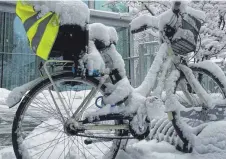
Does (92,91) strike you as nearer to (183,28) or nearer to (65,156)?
(65,156)

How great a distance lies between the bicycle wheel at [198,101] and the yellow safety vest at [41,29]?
4.36 feet

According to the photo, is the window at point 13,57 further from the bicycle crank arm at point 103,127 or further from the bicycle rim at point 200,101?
the bicycle crank arm at point 103,127

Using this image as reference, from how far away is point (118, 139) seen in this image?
8.24 feet

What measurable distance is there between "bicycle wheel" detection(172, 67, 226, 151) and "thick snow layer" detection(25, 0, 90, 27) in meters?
1.18

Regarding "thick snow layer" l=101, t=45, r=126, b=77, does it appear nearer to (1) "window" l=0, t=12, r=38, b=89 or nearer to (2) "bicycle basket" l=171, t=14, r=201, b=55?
(2) "bicycle basket" l=171, t=14, r=201, b=55

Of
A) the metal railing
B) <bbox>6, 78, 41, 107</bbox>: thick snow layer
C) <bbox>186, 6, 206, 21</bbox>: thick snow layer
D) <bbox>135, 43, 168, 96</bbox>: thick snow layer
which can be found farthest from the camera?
the metal railing

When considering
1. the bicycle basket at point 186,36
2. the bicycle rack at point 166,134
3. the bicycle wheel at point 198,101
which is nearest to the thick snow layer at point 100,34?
the bicycle basket at point 186,36

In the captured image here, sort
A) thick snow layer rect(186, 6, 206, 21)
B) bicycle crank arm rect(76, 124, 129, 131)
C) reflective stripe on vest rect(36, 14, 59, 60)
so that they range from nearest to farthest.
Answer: reflective stripe on vest rect(36, 14, 59, 60) < bicycle crank arm rect(76, 124, 129, 131) < thick snow layer rect(186, 6, 206, 21)

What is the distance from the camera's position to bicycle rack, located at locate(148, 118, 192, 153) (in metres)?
2.77

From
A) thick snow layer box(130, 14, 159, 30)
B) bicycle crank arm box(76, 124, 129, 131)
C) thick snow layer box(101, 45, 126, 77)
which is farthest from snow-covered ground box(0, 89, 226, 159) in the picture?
thick snow layer box(130, 14, 159, 30)

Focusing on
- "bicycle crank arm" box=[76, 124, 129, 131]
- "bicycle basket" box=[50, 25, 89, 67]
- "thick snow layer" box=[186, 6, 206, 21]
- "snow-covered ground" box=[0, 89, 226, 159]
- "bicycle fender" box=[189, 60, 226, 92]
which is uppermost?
"thick snow layer" box=[186, 6, 206, 21]

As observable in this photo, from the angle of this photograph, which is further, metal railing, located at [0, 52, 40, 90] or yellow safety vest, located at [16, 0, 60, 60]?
metal railing, located at [0, 52, 40, 90]

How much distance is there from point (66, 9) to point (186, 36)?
117 cm

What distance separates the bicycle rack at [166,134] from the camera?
2773mm
